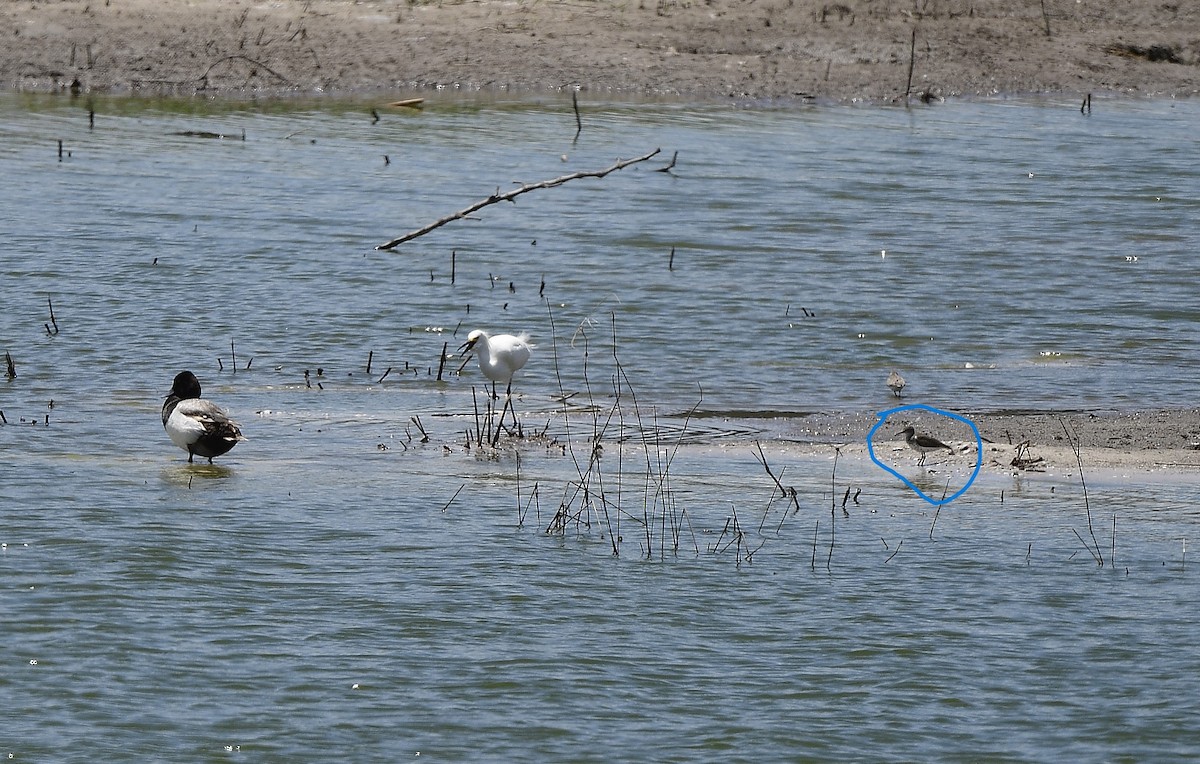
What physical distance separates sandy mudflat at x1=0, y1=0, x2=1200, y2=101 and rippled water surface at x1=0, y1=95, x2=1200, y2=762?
4.66m

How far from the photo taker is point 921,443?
9.62 meters

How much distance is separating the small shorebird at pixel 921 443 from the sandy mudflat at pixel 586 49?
49.4 ft

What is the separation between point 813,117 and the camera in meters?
23.3

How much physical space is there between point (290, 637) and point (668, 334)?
6.46 m

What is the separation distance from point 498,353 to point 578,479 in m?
1.72

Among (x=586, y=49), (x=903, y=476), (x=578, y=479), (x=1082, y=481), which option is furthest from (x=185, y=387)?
(x=586, y=49)

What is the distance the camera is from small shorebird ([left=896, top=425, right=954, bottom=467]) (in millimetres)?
9609

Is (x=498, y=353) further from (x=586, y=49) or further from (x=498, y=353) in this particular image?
(x=586, y=49)

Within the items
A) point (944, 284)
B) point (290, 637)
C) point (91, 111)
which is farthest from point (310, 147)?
point (290, 637)

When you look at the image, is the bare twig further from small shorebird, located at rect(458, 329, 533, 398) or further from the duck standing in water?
the duck standing in water

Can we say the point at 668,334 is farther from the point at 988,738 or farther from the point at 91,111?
the point at 91,111

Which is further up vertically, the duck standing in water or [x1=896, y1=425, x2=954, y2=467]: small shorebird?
[x1=896, y1=425, x2=954, y2=467]: small shorebird

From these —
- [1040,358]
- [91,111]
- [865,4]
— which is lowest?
[1040,358]

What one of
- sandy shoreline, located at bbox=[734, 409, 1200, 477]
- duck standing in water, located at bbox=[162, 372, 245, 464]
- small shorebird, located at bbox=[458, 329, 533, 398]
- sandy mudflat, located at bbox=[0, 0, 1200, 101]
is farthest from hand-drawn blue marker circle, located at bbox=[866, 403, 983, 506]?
sandy mudflat, located at bbox=[0, 0, 1200, 101]
